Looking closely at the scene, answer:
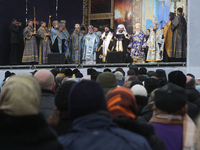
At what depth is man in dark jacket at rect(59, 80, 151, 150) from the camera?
123cm

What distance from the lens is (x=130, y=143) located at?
125cm

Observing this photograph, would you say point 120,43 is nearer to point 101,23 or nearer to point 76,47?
point 76,47

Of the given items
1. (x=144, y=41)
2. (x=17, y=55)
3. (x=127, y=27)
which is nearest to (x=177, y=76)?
(x=144, y=41)

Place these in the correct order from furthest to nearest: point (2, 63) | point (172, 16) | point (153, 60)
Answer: point (2, 63) < point (153, 60) < point (172, 16)

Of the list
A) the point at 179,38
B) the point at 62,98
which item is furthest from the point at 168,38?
the point at 62,98

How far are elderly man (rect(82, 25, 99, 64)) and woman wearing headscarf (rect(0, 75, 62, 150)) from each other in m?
9.96

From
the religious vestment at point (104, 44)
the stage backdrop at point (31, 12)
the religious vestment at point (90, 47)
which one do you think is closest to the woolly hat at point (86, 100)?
the religious vestment at point (104, 44)

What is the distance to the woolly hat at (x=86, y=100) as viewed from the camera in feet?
4.27

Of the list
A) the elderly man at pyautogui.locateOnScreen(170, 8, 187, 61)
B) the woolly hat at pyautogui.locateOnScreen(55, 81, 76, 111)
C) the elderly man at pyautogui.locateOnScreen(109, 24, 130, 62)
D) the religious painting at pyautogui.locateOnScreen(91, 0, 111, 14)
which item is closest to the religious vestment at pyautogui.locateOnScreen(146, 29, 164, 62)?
the elderly man at pyautogui.locateOnScreen(170, 8, 187, 61)

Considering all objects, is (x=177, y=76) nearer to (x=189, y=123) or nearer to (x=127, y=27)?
(x=189, y=123)

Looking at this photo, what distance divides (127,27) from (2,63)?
6.73 meters

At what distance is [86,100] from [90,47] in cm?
1012

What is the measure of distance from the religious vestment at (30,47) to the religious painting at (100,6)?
4942 millimetres

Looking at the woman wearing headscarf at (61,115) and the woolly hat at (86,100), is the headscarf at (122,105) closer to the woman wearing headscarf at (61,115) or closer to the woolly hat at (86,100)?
the woolly hat at (86,100)
